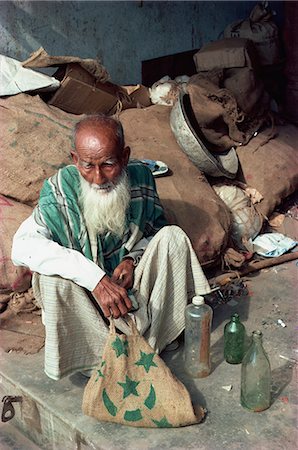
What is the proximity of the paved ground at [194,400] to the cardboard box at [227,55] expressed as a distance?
9.17 ft

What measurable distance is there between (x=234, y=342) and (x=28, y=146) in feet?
6.06

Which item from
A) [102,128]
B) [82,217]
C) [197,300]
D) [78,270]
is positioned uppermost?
[102,128]

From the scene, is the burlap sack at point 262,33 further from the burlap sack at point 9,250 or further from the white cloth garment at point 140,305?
the white cloth garment at point 140,305

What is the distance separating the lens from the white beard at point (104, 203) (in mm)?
3387

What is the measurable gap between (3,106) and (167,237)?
180 cm

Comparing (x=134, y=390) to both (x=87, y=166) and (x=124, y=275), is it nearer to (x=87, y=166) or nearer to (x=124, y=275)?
(x=124, y=275)

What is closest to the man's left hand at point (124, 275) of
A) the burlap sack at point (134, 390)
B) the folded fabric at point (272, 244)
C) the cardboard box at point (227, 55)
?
the burlap sack at point (134, 390)

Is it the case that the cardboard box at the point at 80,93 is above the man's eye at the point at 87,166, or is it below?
below

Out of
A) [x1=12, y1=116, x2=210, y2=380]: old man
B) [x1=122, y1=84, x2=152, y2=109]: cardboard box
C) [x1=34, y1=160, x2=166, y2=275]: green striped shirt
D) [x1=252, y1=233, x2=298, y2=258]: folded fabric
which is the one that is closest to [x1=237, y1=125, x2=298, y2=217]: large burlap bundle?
[x1=252, y1=233, x2=298, y2=258]: folded fabric

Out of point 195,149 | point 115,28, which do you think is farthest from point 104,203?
point 115,28

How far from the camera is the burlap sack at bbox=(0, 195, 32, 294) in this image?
4086 millimetres

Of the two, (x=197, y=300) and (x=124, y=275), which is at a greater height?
(x=124, y=275)

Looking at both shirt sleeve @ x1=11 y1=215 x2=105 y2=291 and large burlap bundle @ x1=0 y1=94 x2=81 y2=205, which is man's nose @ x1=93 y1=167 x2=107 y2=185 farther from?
large burlap bundle @ x1=0 y1=94 x2=81 y2=205

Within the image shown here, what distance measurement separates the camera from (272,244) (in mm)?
5055
